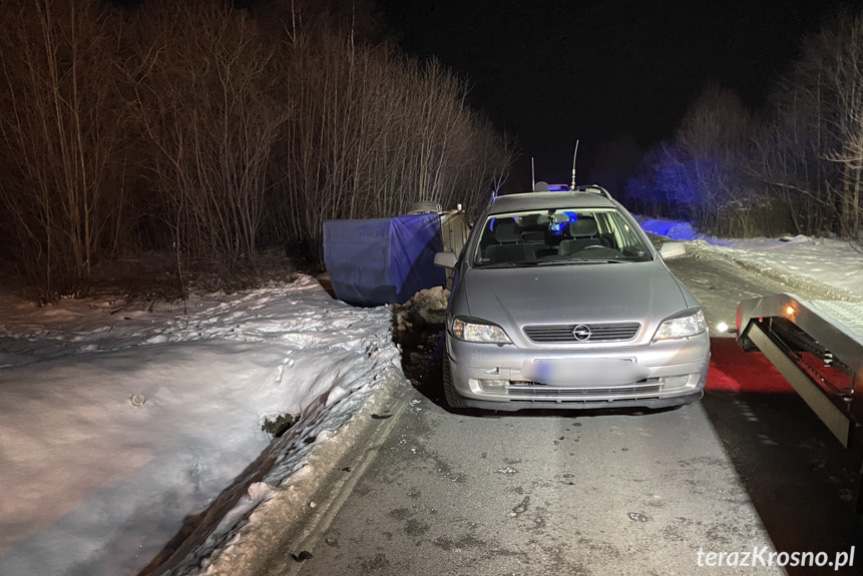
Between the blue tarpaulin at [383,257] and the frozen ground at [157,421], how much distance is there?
711 mm

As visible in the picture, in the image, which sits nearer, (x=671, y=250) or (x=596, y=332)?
(x=596, y=332)

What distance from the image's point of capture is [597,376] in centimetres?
364

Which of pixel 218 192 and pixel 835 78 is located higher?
pixel 835 78

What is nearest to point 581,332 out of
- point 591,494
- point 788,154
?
point 591,494

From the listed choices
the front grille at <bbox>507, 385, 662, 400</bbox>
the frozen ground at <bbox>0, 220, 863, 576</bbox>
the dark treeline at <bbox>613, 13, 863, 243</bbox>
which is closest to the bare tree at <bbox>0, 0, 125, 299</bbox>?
the frozen ground at <bbox>0, 220, 863, 576</bbox>

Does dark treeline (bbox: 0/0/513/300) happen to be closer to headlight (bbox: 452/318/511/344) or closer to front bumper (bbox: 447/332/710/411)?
headlight (bbox: 452/318/511/344)

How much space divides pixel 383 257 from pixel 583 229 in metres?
4.13

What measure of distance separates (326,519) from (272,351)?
3651 mm

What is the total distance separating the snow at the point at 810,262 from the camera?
987 cm

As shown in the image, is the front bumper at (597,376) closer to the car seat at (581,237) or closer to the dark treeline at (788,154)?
the car seat at (581,237)

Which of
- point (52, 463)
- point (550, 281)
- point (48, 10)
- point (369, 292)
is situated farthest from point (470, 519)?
point (48, 10)

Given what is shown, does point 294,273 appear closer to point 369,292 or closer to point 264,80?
point 369,292

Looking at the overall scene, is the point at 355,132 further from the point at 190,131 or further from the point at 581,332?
the point at 581,332

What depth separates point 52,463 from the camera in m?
3.89
